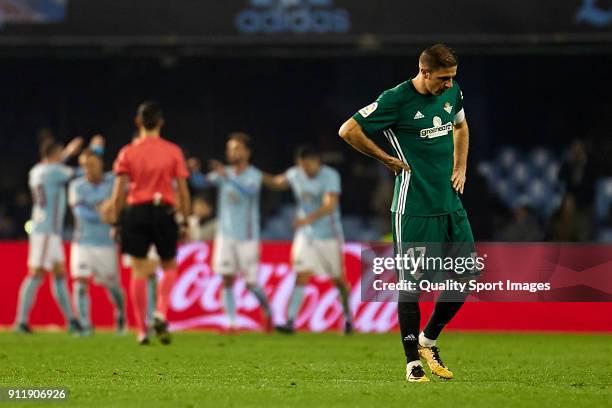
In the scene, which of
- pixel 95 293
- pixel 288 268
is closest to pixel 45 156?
pixel 95 293

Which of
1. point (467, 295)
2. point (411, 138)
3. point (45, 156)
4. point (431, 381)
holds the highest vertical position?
point (45, 156)

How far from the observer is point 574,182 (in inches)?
766

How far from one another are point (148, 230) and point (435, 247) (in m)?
4.43

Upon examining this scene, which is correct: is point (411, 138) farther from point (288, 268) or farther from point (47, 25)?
point (47, 25)

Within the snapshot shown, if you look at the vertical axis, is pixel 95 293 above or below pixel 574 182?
below

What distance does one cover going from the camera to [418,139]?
873cm

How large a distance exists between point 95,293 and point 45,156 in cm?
207

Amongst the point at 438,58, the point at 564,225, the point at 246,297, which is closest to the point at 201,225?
the point at 246,297

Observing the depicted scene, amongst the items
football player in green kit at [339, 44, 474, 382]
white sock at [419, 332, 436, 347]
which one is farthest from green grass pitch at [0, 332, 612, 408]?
football player in green kit at [339, 44, 474, 382]

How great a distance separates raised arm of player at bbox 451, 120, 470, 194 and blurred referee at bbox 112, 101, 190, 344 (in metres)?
4.04

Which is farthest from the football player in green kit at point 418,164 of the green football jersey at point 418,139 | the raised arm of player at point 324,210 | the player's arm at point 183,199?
the raised arm of player at point 324,210

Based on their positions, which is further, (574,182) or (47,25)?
(574,182)

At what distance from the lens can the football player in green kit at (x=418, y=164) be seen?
8648 mm

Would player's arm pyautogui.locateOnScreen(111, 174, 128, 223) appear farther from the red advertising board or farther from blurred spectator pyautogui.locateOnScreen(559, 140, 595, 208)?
blurred spectator pyautogui.locateOnScreen(559, 140, 595, 208)
